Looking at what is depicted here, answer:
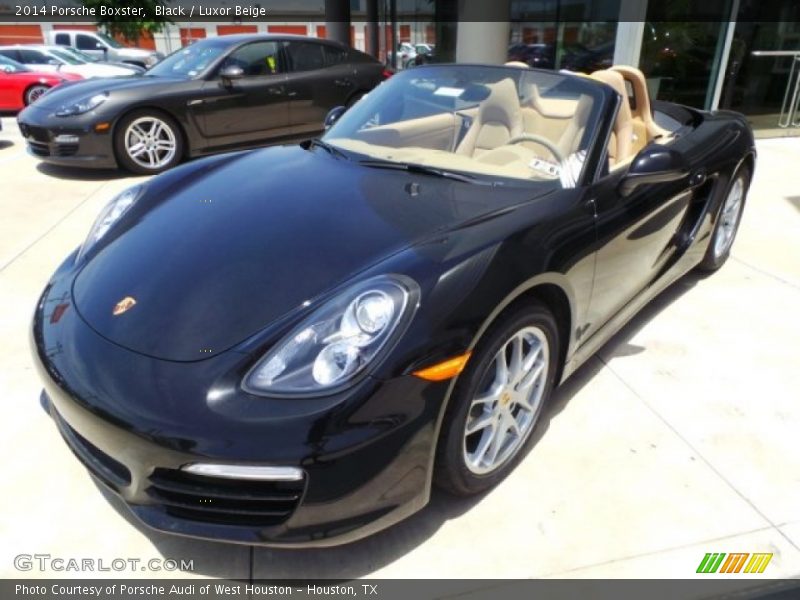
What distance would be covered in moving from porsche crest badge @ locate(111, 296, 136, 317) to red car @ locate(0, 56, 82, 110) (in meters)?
11.0

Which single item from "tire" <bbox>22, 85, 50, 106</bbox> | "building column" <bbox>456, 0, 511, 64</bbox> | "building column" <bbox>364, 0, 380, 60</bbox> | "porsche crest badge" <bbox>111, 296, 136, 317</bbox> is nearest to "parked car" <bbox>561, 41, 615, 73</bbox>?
"building column" <bbox>456, 0, 511, 64</bbox>

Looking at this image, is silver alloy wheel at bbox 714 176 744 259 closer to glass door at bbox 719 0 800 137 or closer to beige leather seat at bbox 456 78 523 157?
beige leather seat at bbox 456 78 523 157

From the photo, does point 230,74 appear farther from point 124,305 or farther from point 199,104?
point 124,305

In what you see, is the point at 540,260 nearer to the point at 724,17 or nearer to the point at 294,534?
the point at 294,534

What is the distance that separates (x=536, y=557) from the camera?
5.91ft

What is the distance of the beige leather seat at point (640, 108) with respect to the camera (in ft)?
11.0

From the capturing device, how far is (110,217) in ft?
7.77

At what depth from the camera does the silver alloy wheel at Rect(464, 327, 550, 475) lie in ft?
6.16

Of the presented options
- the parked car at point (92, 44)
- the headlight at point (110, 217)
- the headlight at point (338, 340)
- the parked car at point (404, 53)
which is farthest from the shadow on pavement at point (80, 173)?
the parked car at point (92, 44)

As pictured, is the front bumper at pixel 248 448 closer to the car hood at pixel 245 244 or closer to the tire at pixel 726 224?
the car hood at pixel 245 244

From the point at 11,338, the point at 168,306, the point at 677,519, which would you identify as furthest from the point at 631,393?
the point at 11,338

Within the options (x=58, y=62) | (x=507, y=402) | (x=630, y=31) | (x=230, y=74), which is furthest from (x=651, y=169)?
(x=58, y=62)

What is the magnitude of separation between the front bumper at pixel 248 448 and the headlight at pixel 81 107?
476cm

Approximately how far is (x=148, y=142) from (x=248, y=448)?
5329 millimetres
